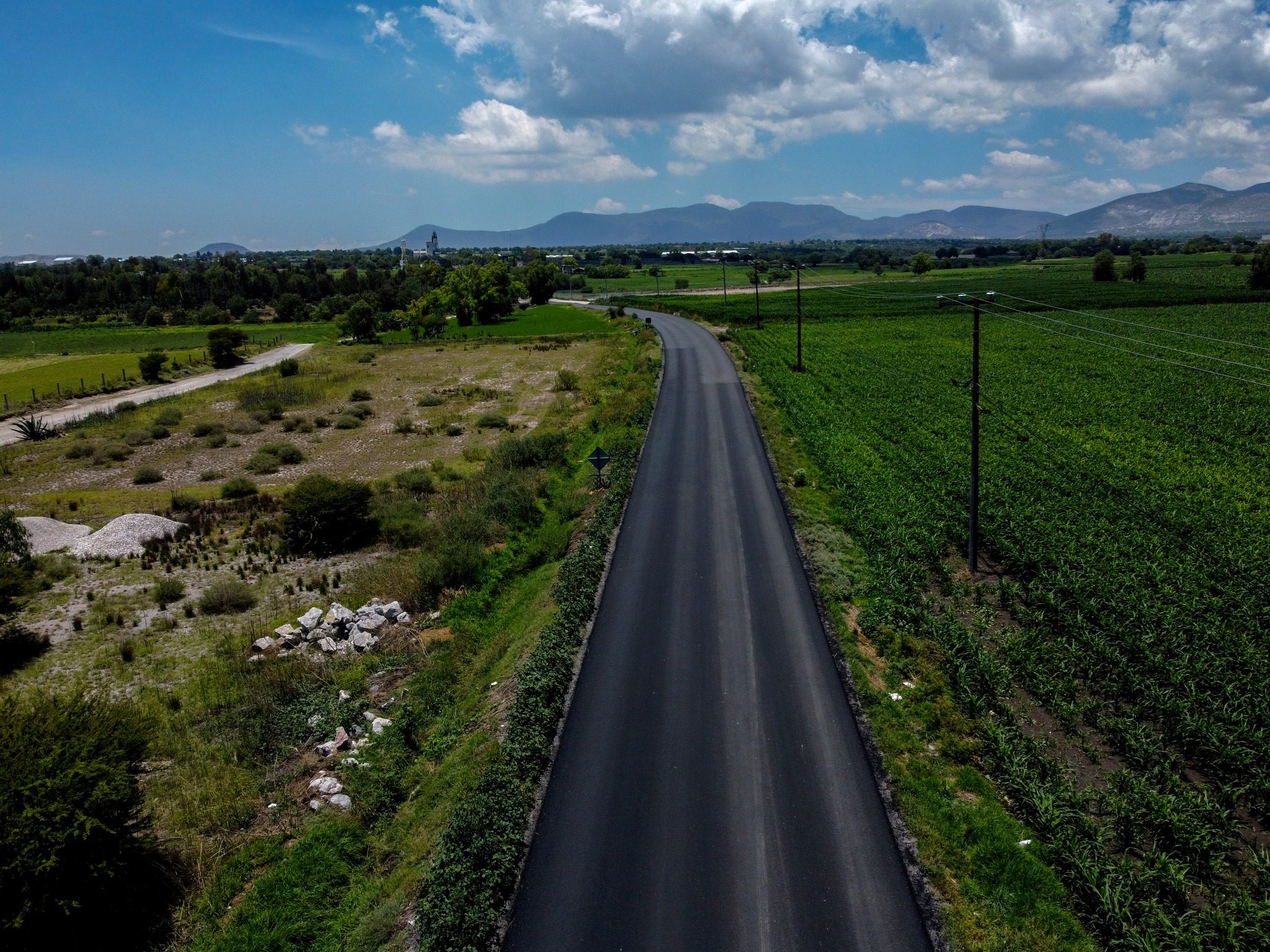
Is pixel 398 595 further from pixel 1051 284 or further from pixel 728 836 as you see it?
pixel 1051 284

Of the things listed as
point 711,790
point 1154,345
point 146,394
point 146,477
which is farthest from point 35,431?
point 1154,345

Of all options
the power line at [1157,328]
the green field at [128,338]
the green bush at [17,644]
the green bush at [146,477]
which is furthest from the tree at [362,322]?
the green bush at [17,644]

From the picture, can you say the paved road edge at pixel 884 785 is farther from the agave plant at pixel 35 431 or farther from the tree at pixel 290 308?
the tree at pixel 290 308

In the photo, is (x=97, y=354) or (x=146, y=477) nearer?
(x=146, y=477)

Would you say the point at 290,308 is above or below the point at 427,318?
above

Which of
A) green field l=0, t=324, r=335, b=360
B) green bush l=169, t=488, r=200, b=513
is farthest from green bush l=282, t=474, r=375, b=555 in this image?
green field l=0, t=324, r=335, b=360

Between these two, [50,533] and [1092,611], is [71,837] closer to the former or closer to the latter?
[1092,611]

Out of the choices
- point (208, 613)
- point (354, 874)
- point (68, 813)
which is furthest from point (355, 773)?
point (208, 613)
